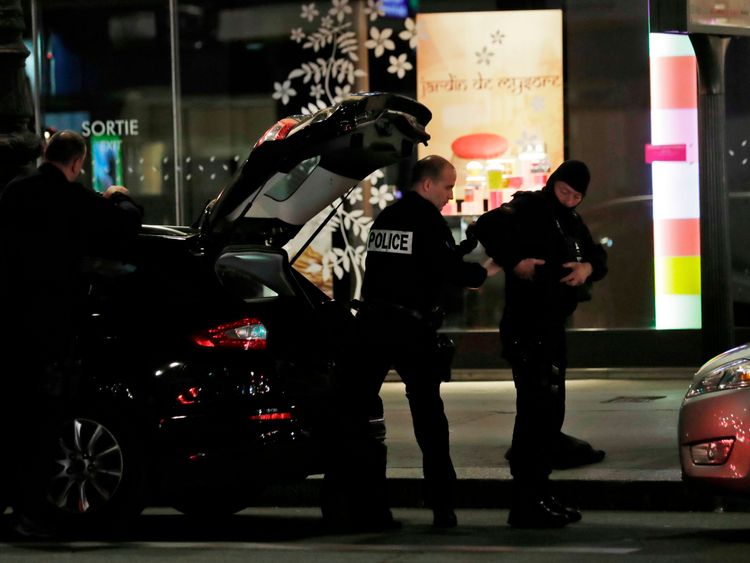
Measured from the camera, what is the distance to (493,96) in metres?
14.4

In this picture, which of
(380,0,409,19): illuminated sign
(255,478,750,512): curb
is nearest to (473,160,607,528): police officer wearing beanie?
(255,478,750,512): curb

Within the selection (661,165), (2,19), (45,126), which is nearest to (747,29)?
(2,19)

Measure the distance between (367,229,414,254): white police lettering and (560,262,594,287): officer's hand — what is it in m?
0.83

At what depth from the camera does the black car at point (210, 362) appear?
7402 millimetres

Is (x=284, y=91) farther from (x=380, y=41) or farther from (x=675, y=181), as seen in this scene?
(x=675, y=181)

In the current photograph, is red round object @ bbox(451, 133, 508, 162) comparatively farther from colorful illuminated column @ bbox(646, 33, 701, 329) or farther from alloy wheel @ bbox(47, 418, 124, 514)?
alloy wheel @ bbox(47, 418, 124, 514)

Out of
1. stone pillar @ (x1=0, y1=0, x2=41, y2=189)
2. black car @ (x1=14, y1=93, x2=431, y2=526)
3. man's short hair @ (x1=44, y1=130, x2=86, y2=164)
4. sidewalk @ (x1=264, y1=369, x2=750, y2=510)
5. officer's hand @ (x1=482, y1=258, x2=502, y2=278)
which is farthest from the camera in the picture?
sidewalk @ (x1=264, y1=369, x2=750, y2=510)

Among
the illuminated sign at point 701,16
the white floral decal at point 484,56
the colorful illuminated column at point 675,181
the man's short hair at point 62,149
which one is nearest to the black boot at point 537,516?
the man's short hair at point 62,149

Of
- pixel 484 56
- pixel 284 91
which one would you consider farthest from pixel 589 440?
pixel 284 91

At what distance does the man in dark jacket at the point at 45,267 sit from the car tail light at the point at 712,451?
106 inches

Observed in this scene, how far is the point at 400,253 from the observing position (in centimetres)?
777

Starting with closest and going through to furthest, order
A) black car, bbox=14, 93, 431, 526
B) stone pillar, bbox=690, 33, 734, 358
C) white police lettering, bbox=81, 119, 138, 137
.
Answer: black car, bbox=14, 93, 431, 526, stone pillar, bbox=690, 33, 734, 358, white police lettering, bbox=81, 119, 138, 137

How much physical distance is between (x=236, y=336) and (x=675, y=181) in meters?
7.28

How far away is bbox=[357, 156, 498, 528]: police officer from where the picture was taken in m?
7.69
